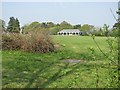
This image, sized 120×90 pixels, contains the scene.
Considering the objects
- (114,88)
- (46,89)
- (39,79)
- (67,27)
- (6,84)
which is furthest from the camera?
(67,27)

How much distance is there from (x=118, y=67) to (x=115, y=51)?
0.20 metres

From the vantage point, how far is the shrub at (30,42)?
716 inches

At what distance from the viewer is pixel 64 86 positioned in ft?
21.9

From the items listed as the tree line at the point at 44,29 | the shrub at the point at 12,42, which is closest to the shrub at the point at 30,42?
the shrub at the point at 12,42

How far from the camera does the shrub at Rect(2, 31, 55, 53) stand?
59.6 feet

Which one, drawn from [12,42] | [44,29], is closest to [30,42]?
[44,29]

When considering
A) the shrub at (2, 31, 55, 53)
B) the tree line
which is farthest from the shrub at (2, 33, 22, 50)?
the tree line

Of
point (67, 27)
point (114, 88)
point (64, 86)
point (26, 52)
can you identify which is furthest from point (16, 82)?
point (67, 27)

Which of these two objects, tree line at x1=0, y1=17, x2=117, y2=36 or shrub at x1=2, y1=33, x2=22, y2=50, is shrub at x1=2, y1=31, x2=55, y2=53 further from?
tree line at x1=0, y1=17, x2=117, y2=36

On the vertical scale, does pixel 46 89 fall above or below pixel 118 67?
below

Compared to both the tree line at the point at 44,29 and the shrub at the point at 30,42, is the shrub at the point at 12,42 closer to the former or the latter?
the shrub at the point at 30,42

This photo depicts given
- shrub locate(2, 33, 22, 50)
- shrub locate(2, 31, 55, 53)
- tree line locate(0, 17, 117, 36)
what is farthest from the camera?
shrub locate(2, 33, 22, 50)

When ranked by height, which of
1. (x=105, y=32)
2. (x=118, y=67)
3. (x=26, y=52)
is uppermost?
(x=105, y=32)

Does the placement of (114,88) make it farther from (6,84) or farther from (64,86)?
(6,84)
